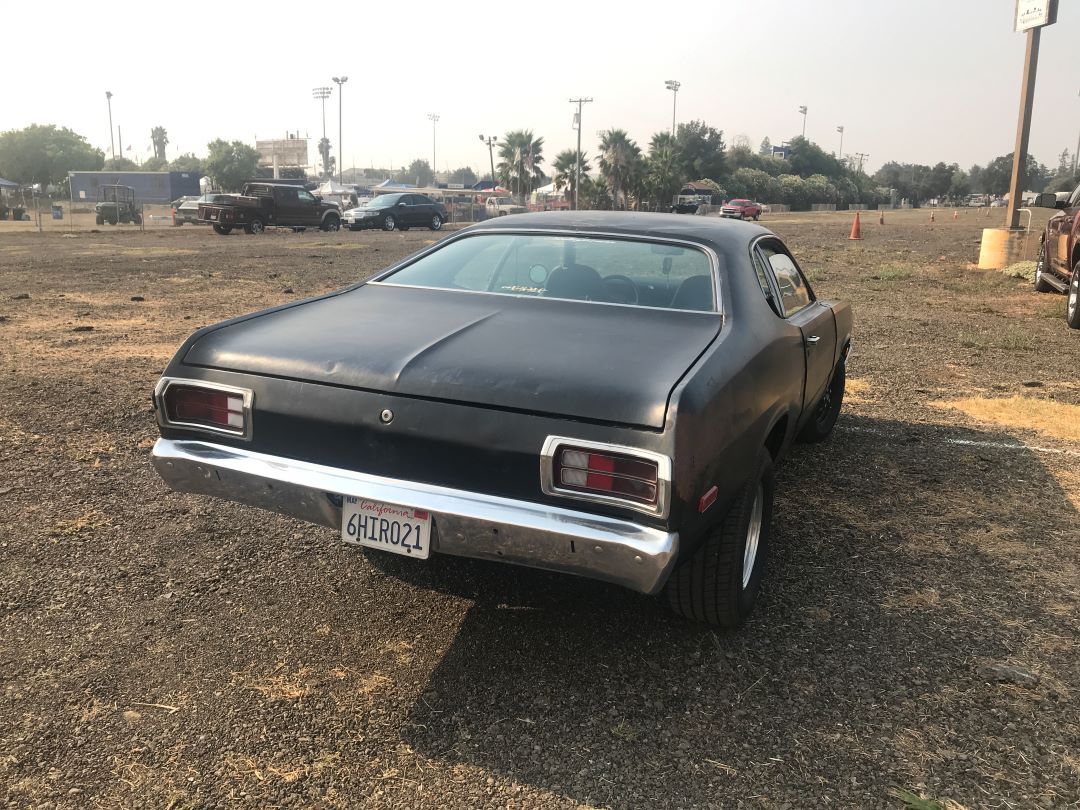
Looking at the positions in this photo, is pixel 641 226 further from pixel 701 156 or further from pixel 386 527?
pixel 701 156

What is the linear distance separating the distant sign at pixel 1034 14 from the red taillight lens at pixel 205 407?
16.8m

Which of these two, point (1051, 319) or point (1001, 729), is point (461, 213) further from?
point (1001, 729)

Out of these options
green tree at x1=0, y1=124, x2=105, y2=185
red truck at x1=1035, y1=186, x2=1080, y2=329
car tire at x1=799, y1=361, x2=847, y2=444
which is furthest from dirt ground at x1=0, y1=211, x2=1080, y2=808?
green tree at x1=0, y1=124, x2=105, y2=185

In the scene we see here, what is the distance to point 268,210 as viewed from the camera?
28391 millimetres

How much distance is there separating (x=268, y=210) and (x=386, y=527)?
28.0 meters

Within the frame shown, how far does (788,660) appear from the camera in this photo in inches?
114

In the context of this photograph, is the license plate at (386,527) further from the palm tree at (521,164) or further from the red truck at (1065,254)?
the palm tree at (521,164)

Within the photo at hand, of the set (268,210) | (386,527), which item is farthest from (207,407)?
(268,210)

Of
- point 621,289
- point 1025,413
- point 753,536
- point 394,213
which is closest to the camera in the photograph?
point 753,536

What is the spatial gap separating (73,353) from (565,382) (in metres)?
6.74

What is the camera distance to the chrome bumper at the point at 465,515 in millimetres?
2371

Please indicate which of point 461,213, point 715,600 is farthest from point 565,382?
point 461,213

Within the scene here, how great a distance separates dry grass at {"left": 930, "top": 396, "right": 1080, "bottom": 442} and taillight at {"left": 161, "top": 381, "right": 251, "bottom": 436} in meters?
5.07

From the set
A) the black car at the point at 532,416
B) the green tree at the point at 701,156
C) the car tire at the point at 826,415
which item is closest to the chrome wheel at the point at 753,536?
the black car at the point at 532,416
